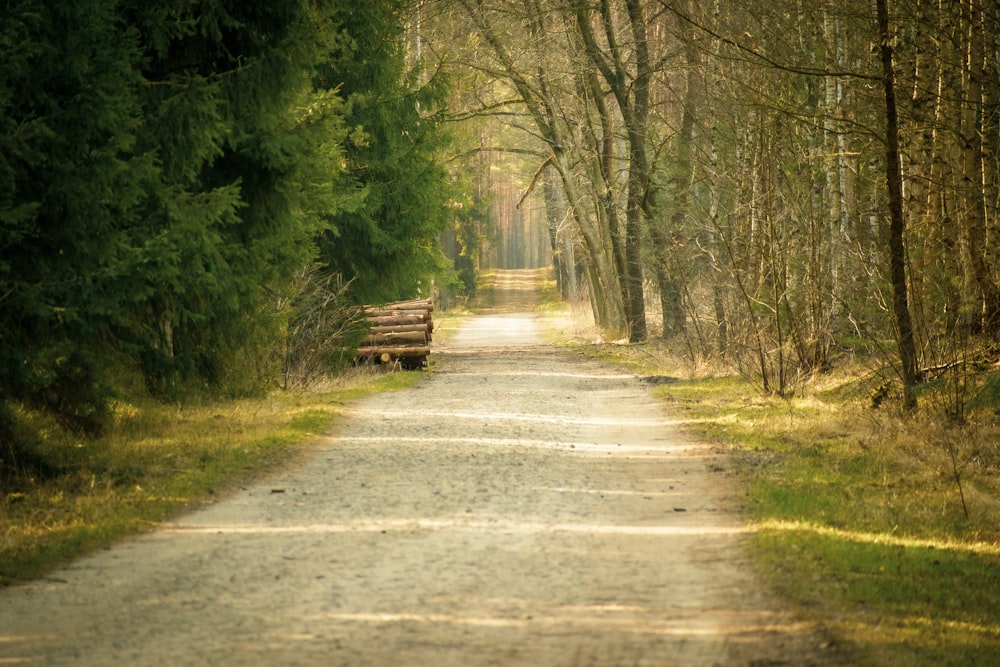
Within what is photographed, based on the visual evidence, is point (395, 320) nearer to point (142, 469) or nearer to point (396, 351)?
point (396, 351)

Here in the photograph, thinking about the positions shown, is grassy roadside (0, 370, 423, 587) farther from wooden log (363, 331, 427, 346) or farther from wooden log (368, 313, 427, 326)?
wooden log (368, 313, 427, 326)

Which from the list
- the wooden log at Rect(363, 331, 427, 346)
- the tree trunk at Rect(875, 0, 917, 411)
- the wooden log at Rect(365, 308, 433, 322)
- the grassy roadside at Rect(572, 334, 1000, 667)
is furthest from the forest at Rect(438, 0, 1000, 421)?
the wooden log at Rect(363, 331, 427, 346)

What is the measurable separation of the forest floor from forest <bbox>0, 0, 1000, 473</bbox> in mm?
2270

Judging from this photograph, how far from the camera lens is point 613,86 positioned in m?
27.7

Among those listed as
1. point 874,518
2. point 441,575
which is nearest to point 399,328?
point 874,518

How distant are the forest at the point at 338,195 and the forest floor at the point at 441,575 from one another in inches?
89.4

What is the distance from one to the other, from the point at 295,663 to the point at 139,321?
7.54 m

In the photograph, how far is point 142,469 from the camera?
1034 cm

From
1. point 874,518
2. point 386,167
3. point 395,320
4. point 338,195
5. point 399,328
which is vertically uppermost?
point 386,167

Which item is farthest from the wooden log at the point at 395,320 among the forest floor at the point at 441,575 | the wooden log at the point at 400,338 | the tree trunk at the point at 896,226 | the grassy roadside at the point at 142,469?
the tree trunk at the point at 896,226

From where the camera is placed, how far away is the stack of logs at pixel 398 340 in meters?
23.3

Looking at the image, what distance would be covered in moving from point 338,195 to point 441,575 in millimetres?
15527

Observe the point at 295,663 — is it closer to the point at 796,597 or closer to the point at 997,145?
the point at 796,597

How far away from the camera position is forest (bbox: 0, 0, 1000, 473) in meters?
9.23
